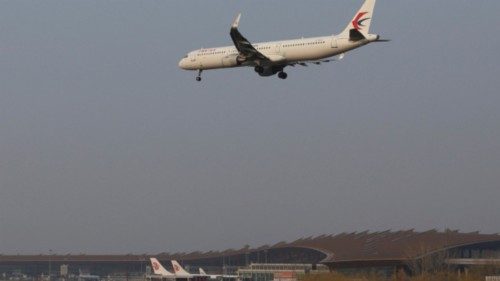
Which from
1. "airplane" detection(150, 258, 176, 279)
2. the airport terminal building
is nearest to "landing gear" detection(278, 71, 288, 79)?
the airport terminal building

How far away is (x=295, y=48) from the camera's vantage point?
94812 millimetres

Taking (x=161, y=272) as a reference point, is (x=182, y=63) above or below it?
above

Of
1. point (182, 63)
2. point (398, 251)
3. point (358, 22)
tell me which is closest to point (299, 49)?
point (358, 22)

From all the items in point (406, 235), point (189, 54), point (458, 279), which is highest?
point (189, 54)

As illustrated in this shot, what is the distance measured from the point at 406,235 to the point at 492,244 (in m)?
13.7

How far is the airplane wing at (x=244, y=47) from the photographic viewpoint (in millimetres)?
95125

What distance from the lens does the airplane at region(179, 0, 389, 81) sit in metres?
92.8

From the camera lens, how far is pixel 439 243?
15862 centimetres

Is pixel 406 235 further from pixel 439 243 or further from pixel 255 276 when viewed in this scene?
pixel 255 276

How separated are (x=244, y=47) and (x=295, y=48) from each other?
4543mm

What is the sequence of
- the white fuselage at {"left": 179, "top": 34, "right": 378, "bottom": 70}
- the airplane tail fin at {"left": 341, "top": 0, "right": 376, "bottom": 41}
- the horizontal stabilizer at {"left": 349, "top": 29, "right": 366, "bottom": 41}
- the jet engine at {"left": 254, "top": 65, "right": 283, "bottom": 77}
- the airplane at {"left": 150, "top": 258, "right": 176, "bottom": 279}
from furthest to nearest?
1. the airplane at {"left": 150, "top": 258, "right": 176, "bottom": 279}
2. the jet engine at {"left": 254, "top": 65, "right": 283, "bottom": 77}
3. the airplane tail fin at {"left": 341, "top": 0, "right": 376, "bottom": 41}
4. the white fuselage at {"left": 179, "top": 34, "right": 378, "bottom": 70}
5. the horizontal stabilizer at {"left": 349, "top": 29, "right": 366, "bottom": 41}

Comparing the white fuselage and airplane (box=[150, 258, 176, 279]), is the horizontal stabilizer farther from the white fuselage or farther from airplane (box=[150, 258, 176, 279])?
airplane (box=[150, 258, 176, 279])

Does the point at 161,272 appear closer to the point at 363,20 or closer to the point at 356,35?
the point at 363,20

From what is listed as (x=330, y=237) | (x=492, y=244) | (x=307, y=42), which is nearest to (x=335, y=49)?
(x=307, y=42)
